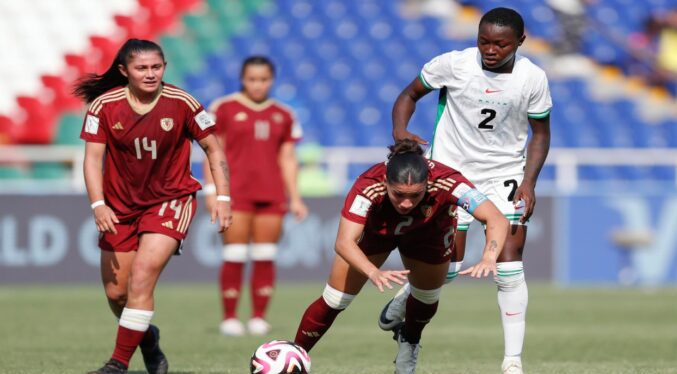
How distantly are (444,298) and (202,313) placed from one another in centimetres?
371

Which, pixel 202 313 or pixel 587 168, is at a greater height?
pixel 587 168

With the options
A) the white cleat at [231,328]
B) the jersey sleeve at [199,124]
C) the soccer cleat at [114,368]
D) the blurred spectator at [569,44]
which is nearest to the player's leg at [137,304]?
the soccer cleat at [114,368]

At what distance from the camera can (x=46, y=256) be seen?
16766mm

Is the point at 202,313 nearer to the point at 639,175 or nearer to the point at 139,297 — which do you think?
the point at 139,297

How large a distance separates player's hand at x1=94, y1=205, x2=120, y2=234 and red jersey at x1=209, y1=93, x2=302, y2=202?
4.40 meters

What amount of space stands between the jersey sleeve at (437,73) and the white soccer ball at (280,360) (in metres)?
1.93

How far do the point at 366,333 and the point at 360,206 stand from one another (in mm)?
4946

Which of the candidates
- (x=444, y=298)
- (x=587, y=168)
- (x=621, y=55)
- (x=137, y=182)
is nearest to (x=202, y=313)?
(x=444, y=298)

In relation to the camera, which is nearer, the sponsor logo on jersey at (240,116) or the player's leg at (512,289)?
the player's leg at (512,289)

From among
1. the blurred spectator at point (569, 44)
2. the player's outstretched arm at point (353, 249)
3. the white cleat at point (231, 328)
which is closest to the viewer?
the player's outstretched arm at point (353, 249)

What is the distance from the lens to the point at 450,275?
25.7ft

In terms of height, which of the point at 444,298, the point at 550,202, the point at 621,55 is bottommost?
the point at 444,298

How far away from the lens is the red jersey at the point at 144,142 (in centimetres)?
723

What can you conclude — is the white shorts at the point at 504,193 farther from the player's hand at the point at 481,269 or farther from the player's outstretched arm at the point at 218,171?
the player's outstretched arm at the point at 218,171
